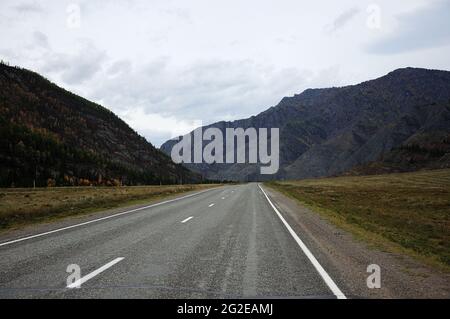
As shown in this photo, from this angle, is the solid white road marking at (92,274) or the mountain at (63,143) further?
the mountain at (63,143)

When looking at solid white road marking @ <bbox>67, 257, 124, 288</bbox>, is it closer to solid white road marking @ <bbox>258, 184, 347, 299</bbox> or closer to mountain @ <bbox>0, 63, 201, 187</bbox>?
solid white road marking @ <bbox>258, 184, 347, 299</bbox>

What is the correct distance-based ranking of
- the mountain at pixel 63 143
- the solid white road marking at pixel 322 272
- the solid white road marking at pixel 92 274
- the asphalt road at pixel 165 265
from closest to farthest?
1. the solid white road marking at pixel 322 272
2. the asphalt road at pixel 165 265
3. the solid white road marking at pixel 92 274
4. the mountain at pixel 63 143

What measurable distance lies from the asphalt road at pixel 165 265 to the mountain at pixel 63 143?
53.4 metres

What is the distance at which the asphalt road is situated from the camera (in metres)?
6.34

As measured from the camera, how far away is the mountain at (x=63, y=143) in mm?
80938

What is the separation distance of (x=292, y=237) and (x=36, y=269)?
276 inches

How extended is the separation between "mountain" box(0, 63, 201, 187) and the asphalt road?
53.4 meters
